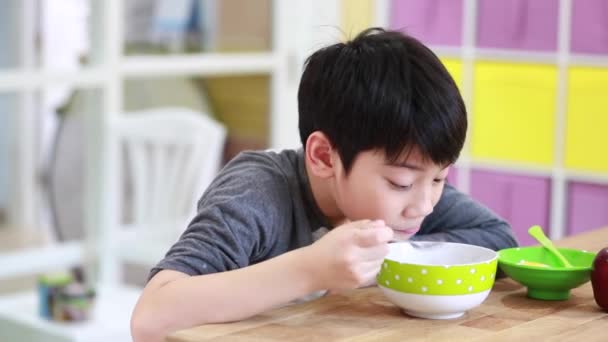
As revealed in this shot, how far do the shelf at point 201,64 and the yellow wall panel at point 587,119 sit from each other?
1.01 m

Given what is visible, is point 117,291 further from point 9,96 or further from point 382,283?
point 382,283

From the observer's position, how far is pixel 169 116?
3139mm

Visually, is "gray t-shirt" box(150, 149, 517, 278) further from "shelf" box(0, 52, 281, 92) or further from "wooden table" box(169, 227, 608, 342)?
"shelf" box(0, 52, 281, 92)

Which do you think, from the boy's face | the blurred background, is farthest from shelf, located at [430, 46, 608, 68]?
the boy's face

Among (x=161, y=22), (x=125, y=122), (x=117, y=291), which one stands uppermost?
(x=161, y=22)

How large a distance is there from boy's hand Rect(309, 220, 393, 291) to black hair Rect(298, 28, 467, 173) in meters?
0.15

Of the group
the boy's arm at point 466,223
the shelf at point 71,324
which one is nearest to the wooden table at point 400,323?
the boy's arm at point 466,223

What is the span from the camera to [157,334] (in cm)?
132

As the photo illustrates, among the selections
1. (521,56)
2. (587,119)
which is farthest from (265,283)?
(521,56)

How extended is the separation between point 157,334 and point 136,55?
7.03 feet

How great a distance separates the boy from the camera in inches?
50.5

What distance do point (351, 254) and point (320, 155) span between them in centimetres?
24

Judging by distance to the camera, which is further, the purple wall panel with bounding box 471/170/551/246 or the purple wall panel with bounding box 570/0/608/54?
the purple wall panel with bounding box 471/170/551/246

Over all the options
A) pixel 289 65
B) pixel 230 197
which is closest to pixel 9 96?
pixel 289 65
